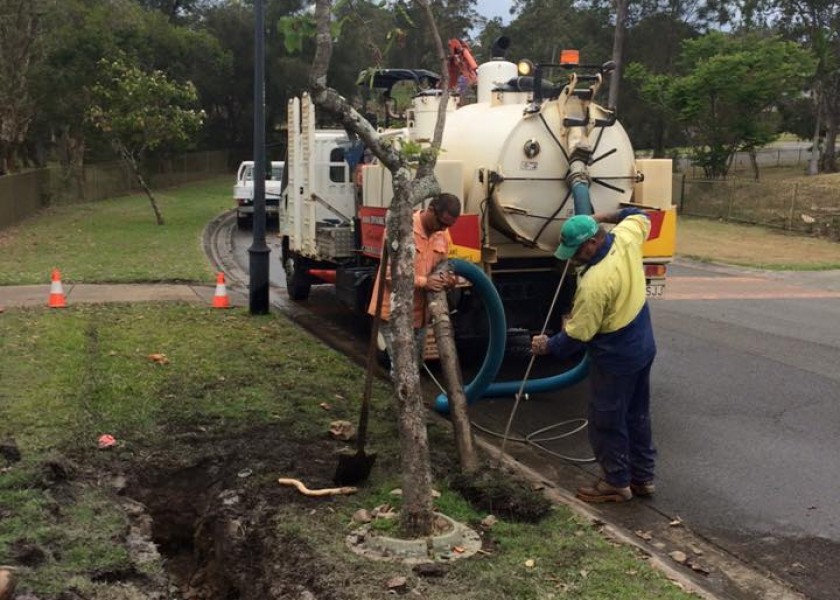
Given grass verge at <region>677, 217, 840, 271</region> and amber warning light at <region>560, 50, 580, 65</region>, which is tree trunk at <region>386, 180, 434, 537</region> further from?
grass verge at <region>677, 217, 840, 271</region>

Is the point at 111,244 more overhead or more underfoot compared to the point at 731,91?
more underfoot

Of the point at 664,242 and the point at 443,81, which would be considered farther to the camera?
the point at 664,242

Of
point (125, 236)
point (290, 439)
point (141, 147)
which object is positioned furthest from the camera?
point (141, 147)

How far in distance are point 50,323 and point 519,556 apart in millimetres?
7360

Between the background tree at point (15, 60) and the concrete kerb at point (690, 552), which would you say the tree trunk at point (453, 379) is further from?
the background tree at point (15, 60)

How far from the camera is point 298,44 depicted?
470 cm

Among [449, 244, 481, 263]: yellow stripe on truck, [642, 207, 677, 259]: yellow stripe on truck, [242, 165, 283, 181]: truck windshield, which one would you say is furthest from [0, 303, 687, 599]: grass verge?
[242, 165, 283, 181]: truck windshield

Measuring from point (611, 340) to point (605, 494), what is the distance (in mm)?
1032

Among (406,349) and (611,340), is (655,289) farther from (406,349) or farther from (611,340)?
(406,349)

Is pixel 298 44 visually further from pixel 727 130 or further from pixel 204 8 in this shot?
pixel 204 8

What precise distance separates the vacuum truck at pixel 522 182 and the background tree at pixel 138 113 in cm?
1594

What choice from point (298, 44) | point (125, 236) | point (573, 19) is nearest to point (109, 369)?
point (298, 44)

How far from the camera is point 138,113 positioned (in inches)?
956

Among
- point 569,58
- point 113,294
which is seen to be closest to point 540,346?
point 569,58
